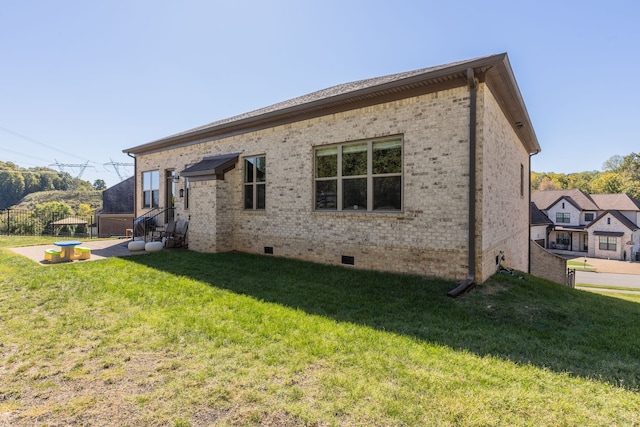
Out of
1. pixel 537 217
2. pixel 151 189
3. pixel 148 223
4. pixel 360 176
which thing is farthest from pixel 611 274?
pixel 151 189

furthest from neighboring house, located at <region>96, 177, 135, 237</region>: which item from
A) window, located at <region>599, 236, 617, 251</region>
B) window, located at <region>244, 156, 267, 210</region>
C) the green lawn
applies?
window, located at <region>599, 236, 617, 251</region>

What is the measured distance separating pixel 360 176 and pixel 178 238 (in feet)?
24.4

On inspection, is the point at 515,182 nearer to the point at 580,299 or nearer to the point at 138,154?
the point at 580,299

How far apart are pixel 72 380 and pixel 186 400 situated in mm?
1315

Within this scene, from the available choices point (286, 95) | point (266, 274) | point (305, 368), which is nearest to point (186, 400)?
point (305, 368)

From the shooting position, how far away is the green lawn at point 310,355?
2.42 m

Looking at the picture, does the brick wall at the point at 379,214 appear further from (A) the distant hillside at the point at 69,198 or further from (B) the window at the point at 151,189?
(A) the distant hillside at the point at 69,198

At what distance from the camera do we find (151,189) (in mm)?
14156

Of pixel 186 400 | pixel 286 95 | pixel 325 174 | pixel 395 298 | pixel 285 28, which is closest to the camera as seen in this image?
pixel 186 400

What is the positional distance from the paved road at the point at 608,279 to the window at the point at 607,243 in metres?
11.3

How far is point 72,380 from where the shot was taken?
2918 millimetres

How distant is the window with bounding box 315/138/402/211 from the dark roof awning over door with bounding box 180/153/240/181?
337 centimetres

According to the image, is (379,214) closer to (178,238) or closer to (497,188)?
(497,188)

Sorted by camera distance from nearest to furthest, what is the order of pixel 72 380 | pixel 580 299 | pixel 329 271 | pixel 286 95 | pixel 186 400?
→ 1. pixel 186 400
2. pixel 72 380
3. pixel 580 299
4. pixel 329 271
5. pixel 286 95
